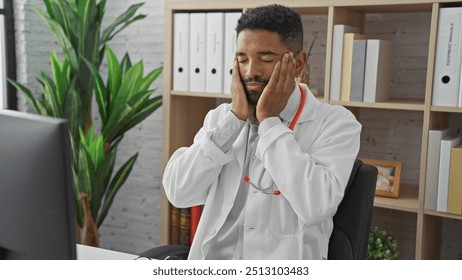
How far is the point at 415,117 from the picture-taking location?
268 cm

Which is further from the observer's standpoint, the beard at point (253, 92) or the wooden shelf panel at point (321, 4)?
the wooden shelf panel at point (321, 4)

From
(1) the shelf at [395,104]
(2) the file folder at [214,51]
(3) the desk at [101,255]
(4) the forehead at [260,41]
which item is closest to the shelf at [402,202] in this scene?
(1) the shelf at [395,104]

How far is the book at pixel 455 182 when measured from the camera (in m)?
2.23

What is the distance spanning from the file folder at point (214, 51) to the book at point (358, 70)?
25.1 inches

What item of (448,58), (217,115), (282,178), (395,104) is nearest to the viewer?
(282,178)

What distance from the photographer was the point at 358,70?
2.39 meters

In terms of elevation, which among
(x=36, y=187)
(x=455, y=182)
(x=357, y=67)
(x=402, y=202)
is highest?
(x=357, y=67)

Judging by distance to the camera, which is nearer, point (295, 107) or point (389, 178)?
point (295, 107)

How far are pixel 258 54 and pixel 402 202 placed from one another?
120 centimetres

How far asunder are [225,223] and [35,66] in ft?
6.84

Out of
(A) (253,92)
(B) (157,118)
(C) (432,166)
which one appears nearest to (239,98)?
(A) (253,92)

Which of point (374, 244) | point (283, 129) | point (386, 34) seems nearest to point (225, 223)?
point (283, 129)

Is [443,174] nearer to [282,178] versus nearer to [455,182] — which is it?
[455,182]

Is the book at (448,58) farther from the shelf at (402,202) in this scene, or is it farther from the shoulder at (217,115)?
the shoulder at (217,115)
